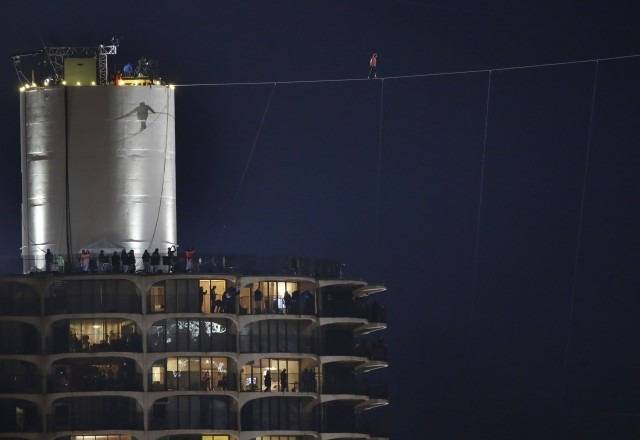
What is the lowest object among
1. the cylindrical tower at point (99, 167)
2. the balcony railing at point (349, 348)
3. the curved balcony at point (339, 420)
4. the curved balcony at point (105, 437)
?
Answer: the curved balcony at point (105, 437)

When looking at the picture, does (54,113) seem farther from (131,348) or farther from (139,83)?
(131,348)

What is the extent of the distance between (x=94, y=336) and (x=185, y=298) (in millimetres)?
5856

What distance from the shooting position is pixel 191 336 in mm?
165875

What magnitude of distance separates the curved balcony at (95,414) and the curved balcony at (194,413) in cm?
123

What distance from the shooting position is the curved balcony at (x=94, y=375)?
537ft

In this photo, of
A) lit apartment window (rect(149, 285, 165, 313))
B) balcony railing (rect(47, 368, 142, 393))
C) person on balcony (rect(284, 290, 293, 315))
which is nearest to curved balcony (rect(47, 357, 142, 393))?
balcony railing (rect(47, 368, 142, 393))

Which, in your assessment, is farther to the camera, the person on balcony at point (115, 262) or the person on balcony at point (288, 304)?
the person on balcony at point (288, 304)

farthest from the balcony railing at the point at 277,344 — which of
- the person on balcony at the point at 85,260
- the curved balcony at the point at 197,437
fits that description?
the person on balcony at the point at 85,260

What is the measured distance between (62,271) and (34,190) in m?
9.82

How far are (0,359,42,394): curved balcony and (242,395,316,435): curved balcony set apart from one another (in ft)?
40.9

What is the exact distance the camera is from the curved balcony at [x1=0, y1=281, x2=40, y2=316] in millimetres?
165250

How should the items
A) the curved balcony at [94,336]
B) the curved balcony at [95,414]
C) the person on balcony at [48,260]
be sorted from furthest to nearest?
the curved balcony at [94,336], the person on balcony at [48,260], the curved balcony at [95,414]

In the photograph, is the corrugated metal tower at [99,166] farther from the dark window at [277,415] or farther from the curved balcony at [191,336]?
the dark window at [277,415]

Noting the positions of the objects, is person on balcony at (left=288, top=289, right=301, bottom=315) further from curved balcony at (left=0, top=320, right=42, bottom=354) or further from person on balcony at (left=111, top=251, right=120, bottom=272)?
curved balcony at (left=0, top=320, right=42, bottom=354)
